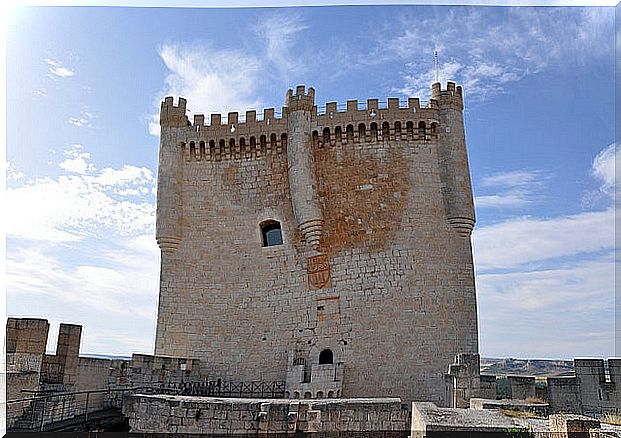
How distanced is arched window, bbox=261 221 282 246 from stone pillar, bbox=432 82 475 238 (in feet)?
12.9

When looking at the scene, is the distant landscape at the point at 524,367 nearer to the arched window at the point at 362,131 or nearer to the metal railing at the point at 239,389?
the metal railing at the point at 239,389

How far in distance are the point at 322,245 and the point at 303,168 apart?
182 centimetres

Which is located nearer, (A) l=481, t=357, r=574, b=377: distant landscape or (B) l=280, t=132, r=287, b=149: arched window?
(A) l=481, t=357, r=574, b=377: distant landscape

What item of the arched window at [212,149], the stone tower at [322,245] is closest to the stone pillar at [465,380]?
the stone tower at [322,245]

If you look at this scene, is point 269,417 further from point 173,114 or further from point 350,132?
point 173,114

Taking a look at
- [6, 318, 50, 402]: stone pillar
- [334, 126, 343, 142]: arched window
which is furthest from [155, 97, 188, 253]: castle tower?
[6, 318, 50, 402]: stone pillar

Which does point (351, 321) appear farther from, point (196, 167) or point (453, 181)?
point (196, 167)

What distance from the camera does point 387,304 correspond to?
11.7 meters

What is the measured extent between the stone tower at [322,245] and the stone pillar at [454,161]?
0.03m

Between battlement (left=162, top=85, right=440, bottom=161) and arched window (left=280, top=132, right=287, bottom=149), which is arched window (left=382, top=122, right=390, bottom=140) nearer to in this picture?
battlement (left=162, top=85, right=440, bottom=161)

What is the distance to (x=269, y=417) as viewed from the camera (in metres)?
6.46

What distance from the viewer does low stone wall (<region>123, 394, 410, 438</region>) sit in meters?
6.21

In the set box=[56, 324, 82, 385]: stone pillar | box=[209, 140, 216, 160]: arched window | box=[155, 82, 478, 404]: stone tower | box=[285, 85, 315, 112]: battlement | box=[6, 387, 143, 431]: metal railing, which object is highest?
box=[285, 85, 315, 112]: battlement

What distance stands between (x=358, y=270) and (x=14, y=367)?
6800 millimetres
